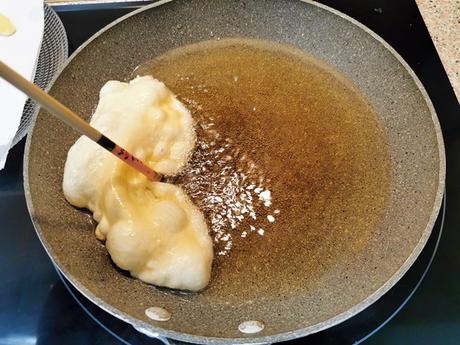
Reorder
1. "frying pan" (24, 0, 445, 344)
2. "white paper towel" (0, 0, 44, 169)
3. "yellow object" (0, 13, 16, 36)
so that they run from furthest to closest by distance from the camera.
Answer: "yellow object" (0, 13, 16, 36)
"white paper towel" (0, 0, 44, 169)
"frying pan" (24, 0, 445, 344)

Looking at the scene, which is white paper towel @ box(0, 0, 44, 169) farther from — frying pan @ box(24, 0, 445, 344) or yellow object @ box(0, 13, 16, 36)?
frying pan @ box(24, 0, 445, 344)

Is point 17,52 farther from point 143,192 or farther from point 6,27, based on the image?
point 143,192

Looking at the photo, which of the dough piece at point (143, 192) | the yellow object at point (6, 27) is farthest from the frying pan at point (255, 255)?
the yellow object at point (6, 27)

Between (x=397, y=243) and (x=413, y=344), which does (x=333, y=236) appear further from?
(x=413, y=344)

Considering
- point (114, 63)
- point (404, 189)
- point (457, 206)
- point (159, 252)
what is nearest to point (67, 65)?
point (114, 63)

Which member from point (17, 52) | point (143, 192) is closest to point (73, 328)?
point (143, 192)

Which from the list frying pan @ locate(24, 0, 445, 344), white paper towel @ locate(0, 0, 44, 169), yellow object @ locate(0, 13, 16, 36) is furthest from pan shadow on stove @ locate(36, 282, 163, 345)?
yellow object @ locate(0, 13, 16, 36)

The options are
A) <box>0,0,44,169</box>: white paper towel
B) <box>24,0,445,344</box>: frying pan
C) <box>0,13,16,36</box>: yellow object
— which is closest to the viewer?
<box>24,0,445,344</box>: frying pan
